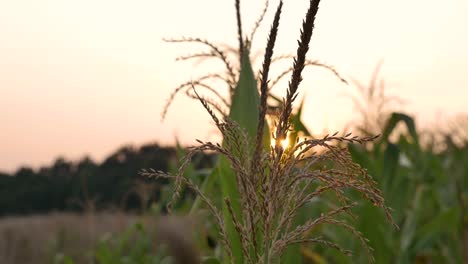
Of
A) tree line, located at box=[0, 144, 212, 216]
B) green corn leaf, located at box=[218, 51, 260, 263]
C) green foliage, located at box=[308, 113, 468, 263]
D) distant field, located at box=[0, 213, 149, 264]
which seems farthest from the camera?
tree line, located at box=[0, 144, 212, 216]

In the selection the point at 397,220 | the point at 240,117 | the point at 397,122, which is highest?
the point at 397,122

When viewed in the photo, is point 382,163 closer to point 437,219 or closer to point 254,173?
point 437,219

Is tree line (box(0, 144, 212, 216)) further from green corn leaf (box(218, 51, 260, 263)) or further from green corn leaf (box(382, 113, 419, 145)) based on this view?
green corn leaf (box(218, 51, 260, 263))

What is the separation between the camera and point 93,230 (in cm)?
832

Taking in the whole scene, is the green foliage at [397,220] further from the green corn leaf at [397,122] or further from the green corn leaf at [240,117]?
the green corn leaf at [240,117]

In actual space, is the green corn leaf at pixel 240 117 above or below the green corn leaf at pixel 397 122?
below

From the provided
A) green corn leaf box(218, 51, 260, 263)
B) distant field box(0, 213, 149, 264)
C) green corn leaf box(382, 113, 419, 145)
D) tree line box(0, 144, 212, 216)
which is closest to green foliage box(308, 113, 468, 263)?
green corn leaf box(382, 113, 419, 145)

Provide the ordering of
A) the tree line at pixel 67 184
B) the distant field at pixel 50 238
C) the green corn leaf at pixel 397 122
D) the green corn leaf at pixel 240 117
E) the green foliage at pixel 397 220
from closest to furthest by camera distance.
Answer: the green corn leaf at pixel 240 117, the green corn leaf at pixel 397 122, the green foliage at pixel 397 220, the distant field at pixel 50 238, the tree line at pixel 67 184

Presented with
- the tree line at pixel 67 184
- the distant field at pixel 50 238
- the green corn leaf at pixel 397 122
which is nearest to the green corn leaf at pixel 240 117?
the green corn leaf at pixel 397 122

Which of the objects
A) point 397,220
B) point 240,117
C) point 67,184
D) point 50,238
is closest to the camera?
point 240,117

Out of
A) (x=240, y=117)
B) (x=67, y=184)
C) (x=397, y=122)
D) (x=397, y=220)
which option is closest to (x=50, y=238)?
(x=397, y=220)

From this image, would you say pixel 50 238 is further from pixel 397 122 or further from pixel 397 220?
pixel 397 122

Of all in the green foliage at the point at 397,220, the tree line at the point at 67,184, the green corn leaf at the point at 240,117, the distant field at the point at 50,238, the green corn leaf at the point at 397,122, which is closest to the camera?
the green corn leaf at the point at 240,117

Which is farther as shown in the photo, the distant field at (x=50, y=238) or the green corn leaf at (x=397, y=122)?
the distant field at (x=50, y=238)
